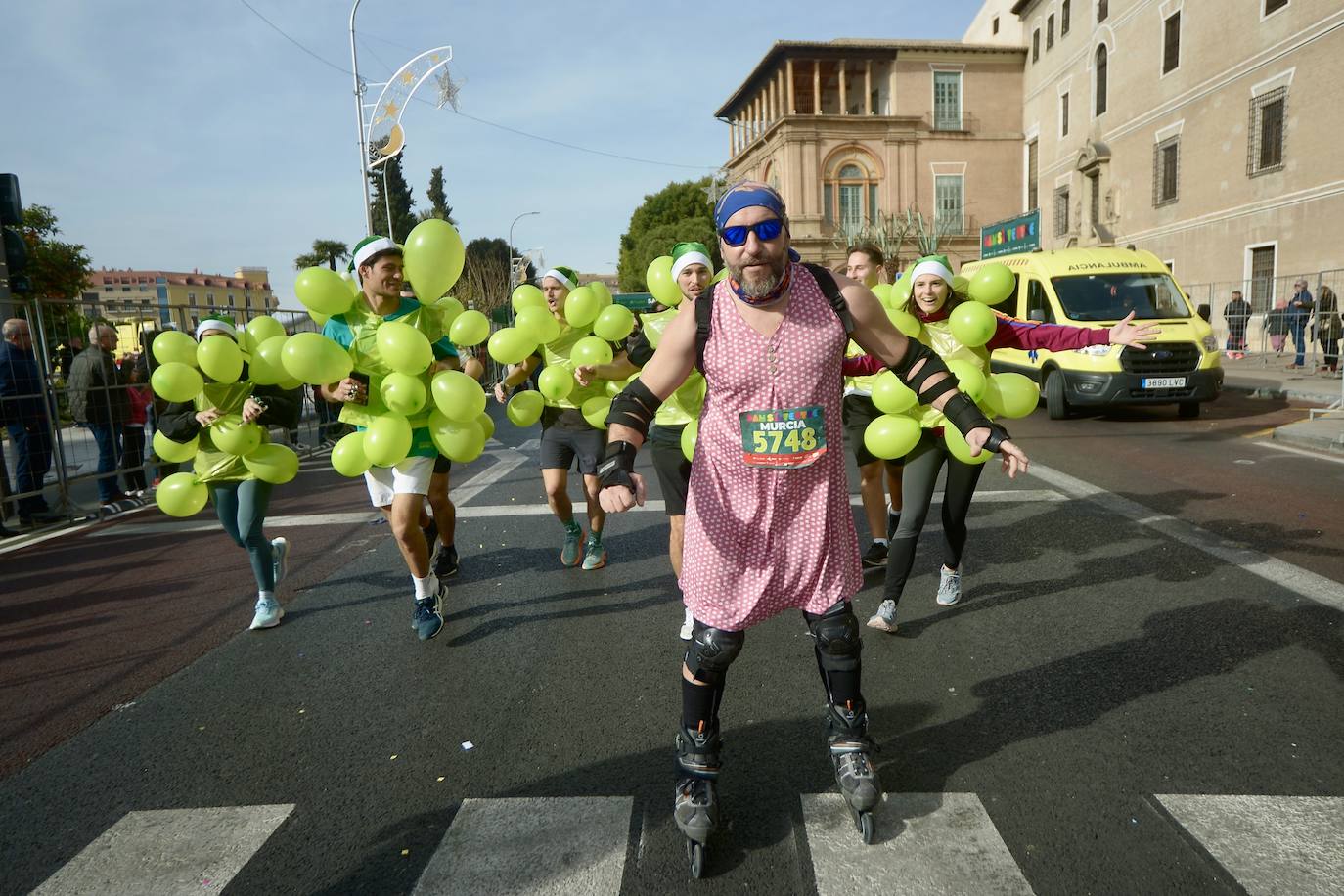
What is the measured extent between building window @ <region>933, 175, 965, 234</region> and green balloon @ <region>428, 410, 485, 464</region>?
44.1 m

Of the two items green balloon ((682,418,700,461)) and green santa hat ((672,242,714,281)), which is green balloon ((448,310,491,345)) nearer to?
green santa hat ((672,242,714,281))

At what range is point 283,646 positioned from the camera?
456cm

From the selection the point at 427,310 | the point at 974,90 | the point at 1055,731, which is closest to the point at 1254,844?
the point at 1055,731

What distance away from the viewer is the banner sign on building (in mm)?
24797

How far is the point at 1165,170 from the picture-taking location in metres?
27.8

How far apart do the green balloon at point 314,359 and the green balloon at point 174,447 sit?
107cm

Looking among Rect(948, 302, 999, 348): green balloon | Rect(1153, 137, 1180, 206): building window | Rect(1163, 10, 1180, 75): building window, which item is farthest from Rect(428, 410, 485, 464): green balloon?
Rect(1163, 10, 1180, 75): building window

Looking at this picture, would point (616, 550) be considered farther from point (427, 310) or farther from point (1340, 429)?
point (1340, 429)

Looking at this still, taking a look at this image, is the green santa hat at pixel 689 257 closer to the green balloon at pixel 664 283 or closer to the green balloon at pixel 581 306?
the green balloon at pixel 664 283

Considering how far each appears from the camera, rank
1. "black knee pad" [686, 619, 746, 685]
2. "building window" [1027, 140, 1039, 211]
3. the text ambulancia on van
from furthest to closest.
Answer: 1. "building window" [1027, 140, 1039, 211]
2. the text ambulancia on van
3. "black knee pad" [686, 619, 746, 685]

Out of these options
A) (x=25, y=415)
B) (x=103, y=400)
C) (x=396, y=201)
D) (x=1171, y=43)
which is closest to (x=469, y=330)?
(x=25, y=415)

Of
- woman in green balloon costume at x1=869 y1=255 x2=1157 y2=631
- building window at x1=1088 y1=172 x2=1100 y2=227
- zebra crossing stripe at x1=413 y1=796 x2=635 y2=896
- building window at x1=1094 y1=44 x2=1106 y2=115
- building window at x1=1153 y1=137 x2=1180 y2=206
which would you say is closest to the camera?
zebra crossing stripe at x1=413 y1=796 x2=635 y2=896

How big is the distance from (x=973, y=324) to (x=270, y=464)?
144 inches

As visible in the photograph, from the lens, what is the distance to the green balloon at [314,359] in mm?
4031
